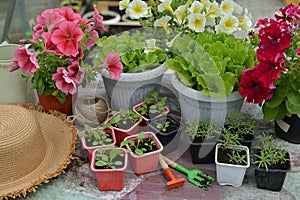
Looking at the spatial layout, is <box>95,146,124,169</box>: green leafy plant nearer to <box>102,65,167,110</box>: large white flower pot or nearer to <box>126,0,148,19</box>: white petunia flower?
<box>102,65,167,110</box>: large white flower pot

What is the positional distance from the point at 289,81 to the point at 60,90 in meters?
0.76

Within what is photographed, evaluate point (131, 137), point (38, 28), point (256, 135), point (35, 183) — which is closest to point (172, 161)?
point (131, 137)

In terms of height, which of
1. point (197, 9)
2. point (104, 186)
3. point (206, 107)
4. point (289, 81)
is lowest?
point (104, 186)

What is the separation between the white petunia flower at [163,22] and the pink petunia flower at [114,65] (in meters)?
0.23

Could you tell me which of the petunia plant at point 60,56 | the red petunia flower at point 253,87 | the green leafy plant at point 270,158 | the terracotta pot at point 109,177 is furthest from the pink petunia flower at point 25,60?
the green leafy plant at point 270,158

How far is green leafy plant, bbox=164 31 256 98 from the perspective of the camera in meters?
1.22

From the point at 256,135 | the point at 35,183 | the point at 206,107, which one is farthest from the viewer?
the point at 256,135

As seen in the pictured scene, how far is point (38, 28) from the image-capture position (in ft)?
4.28

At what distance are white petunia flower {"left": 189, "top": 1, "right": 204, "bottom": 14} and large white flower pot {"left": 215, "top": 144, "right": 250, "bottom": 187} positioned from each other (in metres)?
0.49

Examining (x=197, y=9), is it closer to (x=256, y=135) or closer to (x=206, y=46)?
(x=206, y=46)

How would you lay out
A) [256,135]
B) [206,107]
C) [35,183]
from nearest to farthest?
[35,183], [206,107], [256,135]

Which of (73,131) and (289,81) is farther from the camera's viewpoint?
(73,131)

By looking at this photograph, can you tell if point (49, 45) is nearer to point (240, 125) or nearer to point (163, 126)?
point (163, 126)

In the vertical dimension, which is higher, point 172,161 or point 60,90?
point 60,90
